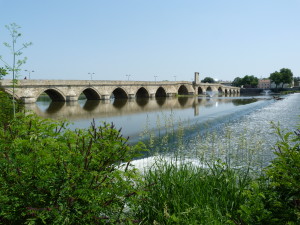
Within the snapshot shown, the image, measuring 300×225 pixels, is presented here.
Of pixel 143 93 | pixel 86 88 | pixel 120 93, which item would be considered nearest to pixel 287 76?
pixel 143 93

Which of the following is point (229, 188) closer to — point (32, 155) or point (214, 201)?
point (214, 201)

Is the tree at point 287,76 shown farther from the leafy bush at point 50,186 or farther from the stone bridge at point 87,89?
the leafy bush at point 50,186

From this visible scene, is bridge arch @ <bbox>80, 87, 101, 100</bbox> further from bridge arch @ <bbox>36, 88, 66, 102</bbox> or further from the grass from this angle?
the grass

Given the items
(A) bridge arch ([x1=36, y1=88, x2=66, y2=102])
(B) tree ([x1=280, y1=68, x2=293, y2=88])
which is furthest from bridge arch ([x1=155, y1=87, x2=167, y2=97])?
(B) tree ([x1=280, y1=68, x2=293, y2=88])

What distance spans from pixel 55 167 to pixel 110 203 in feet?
2.58

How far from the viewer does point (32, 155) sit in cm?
291

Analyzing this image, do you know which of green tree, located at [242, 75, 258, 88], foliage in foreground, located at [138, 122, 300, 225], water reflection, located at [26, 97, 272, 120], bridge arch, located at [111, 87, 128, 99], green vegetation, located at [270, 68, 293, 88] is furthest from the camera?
green tree, located at [242, 75, 258, 88]

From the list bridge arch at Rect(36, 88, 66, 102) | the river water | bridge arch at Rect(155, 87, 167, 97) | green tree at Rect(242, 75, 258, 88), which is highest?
green tree at Rect(242, 75, 258, 88)

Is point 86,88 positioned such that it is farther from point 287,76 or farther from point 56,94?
point 287,76

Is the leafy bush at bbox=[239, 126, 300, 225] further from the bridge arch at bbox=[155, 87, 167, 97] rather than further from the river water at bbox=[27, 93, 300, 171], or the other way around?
the bridge arch at bbox=[155, 87, 167, 97]

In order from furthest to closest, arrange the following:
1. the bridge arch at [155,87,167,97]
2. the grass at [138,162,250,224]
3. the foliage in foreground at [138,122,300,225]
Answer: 1. the bridge arch at [155,87,167,97]
2. the grass at [138,162,250,224]
3. the foliage in foreground at [138,122,300,225]

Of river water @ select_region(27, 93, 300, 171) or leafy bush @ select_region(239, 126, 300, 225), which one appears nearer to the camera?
leafy bush @ select_region(239, 126, 300, 225)

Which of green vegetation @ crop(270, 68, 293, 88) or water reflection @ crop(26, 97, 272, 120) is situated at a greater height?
green vegetation @ crop(270, 68, 293, 88)

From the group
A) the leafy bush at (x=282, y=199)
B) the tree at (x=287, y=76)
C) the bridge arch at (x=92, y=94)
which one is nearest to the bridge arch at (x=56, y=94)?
the bridge arch at (x=92, y=94)
